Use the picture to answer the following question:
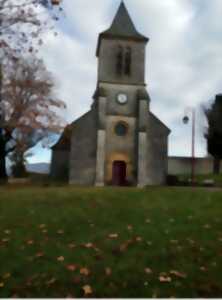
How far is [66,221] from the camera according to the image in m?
9.41

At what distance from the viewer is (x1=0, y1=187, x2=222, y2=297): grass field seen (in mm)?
5383

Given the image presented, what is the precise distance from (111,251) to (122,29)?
2838 cm

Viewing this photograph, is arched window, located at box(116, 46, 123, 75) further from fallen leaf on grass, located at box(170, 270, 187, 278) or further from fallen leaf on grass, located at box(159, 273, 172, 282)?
fallen leaf on grass, located at box(159, 273, 172, 282)

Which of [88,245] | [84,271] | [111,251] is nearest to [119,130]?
[88,245]

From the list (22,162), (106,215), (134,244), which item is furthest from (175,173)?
(134,244)

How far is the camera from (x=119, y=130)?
28.9m

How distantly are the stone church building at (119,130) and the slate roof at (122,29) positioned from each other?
0.29 feet

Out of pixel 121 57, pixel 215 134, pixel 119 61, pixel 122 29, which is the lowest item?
pixel 215 134

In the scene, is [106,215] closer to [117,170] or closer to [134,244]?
[134,244]

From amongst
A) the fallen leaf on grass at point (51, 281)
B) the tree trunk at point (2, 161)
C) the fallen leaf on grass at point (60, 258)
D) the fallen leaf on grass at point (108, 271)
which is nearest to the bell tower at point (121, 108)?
the tree trunk at point (2, 161)

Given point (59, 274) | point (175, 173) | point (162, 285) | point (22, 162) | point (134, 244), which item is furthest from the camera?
point (22, 162)

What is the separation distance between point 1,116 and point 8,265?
23.4 metres

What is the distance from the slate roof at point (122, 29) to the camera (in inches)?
1214

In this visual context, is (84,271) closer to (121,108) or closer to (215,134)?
(121,108)
